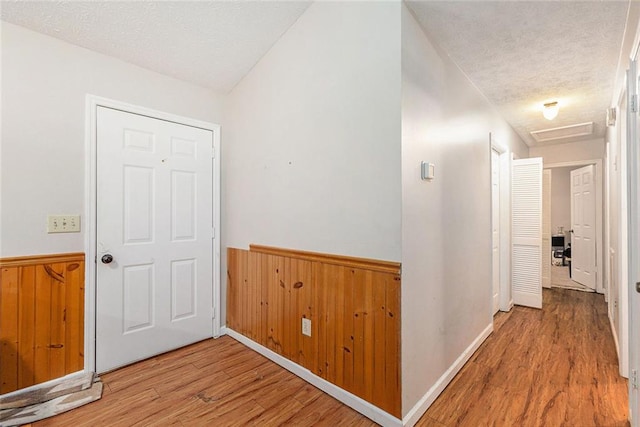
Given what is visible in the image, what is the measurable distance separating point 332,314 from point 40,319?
2012 millimetres

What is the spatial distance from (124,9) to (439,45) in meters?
2.16

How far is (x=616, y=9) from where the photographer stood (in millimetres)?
1695

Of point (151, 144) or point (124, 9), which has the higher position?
point (124, 9)

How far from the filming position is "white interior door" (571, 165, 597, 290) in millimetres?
4570

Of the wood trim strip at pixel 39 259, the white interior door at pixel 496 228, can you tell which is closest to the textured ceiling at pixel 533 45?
the white interior door at pixel 496 228

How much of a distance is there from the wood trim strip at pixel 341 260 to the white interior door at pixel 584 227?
473 cm

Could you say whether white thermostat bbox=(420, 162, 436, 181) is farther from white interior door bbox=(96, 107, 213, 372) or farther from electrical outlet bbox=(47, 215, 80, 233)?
electrical outlet bbox=(47, 215, 80, 233)

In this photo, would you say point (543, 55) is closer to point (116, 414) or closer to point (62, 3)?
point (62, 3)

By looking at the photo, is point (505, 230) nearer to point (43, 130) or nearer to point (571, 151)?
point (571, 151)

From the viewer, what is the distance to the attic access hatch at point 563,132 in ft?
12.6

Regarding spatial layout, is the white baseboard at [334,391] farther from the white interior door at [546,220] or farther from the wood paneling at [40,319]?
the white interior door at [546,220]

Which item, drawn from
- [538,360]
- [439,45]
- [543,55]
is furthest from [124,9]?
[538,360]

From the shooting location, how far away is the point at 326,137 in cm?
202

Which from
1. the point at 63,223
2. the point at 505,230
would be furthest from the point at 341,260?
the point at 505,230
